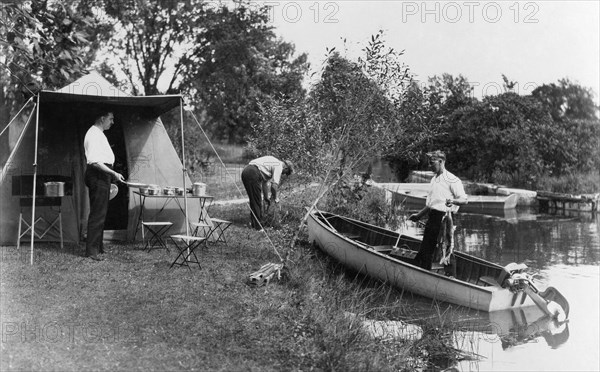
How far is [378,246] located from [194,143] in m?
17.0

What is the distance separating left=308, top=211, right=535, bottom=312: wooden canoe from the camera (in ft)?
26.3

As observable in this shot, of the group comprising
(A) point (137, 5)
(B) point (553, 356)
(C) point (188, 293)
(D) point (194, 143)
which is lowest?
(B) point (553, 356)

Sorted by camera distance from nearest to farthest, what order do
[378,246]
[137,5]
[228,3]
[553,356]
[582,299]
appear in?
[553,356] < [582,299] < [378,246] < [137,5] < [228,3]

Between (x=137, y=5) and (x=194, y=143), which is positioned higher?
(x=137, y=5)

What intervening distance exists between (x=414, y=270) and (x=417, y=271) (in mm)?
64

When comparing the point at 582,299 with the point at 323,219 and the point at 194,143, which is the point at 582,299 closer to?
the point at 323,219

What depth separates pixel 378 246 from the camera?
10.8 meters

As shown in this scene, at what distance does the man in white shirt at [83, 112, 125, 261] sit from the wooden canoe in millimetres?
4128

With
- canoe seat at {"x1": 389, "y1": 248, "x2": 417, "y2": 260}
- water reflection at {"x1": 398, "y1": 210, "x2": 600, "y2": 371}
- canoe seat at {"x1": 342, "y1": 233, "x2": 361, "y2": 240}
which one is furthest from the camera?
canoe seat at {"x1": 342, "y1": 233, "x2": 361, "y2": 240}

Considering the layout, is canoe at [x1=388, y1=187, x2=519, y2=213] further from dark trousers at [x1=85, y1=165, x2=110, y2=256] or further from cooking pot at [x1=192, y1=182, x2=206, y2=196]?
dark trousers at [x1=85, y1=165, x2=110, y2=256]

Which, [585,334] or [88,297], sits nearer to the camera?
[88,297]

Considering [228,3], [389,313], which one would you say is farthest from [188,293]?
[228,3]

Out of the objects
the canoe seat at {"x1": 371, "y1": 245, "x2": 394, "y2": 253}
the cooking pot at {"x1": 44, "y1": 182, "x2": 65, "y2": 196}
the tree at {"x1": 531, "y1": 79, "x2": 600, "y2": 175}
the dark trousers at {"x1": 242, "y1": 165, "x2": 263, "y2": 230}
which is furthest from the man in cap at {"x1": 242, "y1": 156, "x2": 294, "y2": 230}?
the tree at {"x1": 531, "y1": 79, "x2": 600, "y2": 175}

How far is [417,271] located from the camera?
28.0 ft
